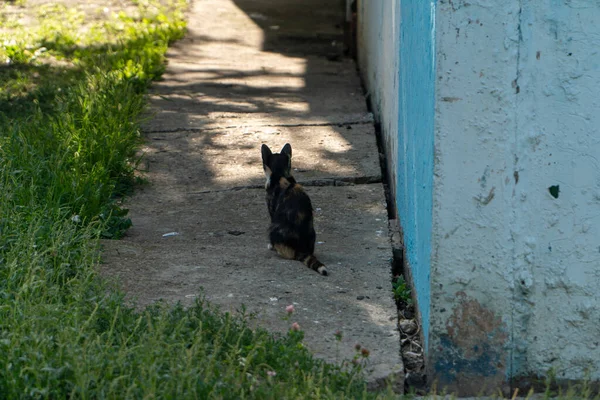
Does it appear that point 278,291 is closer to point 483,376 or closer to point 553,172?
point 483,376

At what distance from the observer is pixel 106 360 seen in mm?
3080

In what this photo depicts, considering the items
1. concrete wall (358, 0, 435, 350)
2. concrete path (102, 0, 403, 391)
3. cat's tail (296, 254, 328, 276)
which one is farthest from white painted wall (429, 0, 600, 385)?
cat's tail (296, 254, 328, 276)

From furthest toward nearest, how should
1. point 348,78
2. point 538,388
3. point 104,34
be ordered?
point 104,34
point 348,78
point 538,388

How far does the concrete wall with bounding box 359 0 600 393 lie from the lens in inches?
128

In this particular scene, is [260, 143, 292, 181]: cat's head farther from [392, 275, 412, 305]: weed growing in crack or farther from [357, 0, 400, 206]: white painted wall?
[392, 275, 412, 305]: weed growing in crack

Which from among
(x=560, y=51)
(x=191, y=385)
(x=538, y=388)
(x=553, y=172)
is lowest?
(x=538, y=388)

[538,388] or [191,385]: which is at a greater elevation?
[191,385]

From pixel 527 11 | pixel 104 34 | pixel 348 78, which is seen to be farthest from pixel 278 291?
pixel 104 34

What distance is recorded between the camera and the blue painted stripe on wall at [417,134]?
139 inches

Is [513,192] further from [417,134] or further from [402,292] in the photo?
[402,292]

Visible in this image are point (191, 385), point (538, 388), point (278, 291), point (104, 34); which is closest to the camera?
point (191, 385)

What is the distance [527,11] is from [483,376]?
1.41 m

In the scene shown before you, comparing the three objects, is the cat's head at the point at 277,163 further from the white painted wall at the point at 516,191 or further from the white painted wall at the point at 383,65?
the white painted wall at the point at 516,191

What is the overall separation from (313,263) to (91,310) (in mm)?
1410
